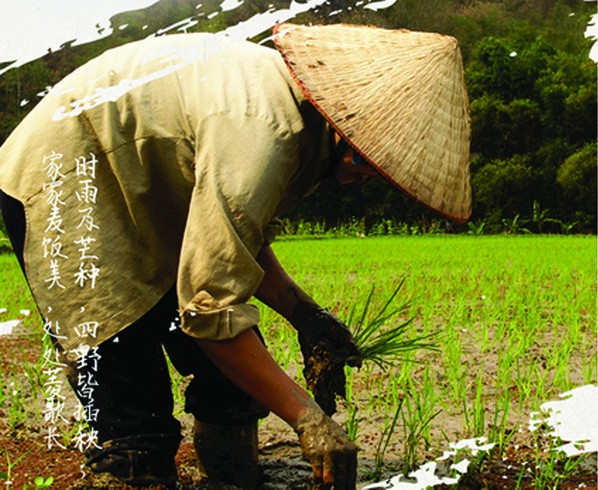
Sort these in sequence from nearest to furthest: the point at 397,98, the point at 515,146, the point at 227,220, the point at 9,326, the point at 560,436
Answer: the point at 227,220
the point at 397,98
the point at 560,436
the point at 9,326
the point at 515,146

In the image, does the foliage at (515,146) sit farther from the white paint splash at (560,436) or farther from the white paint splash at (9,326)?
the white paint splash at (560,436)

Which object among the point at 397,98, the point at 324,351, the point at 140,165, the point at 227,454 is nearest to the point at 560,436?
the point at 324,351

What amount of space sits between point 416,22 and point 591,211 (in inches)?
251

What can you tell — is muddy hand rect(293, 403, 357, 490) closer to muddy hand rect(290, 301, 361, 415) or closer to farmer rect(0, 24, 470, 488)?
farmer rect(0, 24, 470, 488)

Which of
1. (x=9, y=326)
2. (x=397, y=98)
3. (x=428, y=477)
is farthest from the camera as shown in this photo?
(x=9, y=326)

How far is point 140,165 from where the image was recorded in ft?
4.27

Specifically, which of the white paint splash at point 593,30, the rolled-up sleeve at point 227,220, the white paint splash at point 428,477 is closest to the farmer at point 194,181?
the rolled-up sleeve at point 227,220

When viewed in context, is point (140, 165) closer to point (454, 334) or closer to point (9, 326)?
point (454, 334)

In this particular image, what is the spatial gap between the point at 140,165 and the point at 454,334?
1.98 metres

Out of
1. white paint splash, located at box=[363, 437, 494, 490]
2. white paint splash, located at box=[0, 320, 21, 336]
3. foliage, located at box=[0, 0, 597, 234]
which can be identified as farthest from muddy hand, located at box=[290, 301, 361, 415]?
foliage, located at box=[0, 0, 597, 234]

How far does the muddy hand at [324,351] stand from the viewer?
1.59 m

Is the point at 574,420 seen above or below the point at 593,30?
below

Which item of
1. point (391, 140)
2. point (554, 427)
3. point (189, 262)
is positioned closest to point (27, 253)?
point (189, 262)

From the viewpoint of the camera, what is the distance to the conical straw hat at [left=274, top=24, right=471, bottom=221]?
1.17 metres
